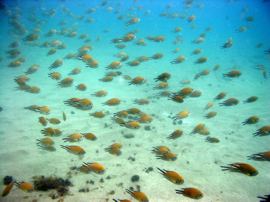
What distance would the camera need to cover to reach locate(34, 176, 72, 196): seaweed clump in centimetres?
761

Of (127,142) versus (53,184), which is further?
(127,142)

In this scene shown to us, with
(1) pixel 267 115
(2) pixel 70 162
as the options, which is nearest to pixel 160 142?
(2) pixel 70 162

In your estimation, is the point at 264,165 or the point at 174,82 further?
the point at 174,82

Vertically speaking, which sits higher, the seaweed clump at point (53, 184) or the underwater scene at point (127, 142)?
the underwater scene at point (127, 142)

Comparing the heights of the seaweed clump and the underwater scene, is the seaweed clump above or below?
below

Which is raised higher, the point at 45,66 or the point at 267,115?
the point at 45,66

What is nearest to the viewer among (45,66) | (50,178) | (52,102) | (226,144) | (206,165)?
(50,178)

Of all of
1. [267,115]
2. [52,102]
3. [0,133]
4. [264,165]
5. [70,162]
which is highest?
[267,115]

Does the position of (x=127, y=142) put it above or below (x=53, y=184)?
above

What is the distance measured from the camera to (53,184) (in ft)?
25.5

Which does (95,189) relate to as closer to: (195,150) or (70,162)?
(70,162)

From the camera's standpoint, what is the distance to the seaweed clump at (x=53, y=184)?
7.61 meters

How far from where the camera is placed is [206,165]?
10.2 m

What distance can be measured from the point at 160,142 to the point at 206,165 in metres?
2.48
